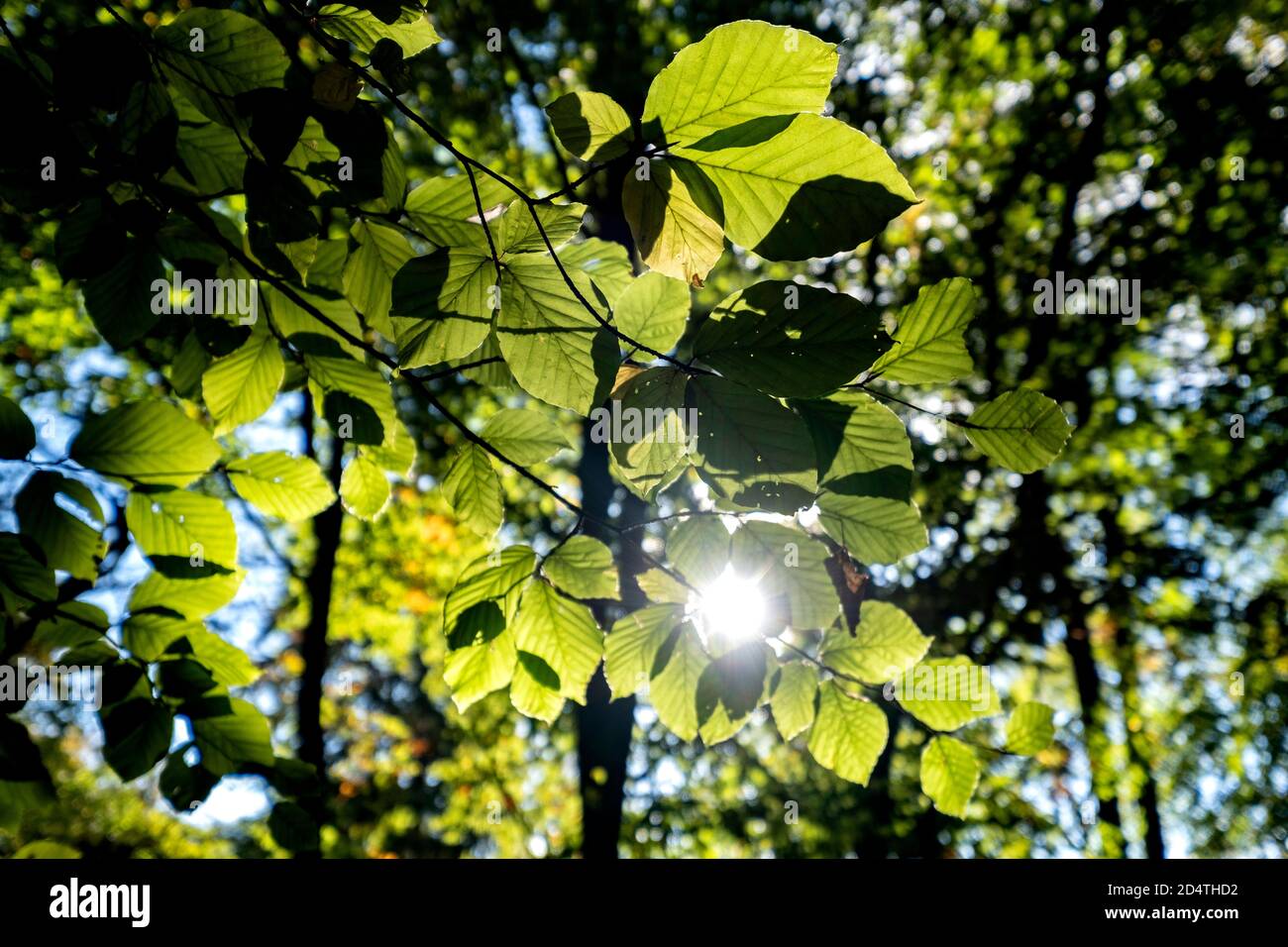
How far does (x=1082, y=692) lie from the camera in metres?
9.19

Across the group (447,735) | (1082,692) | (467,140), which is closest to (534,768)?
(447,735)

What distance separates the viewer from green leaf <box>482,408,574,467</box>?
107 centimetres

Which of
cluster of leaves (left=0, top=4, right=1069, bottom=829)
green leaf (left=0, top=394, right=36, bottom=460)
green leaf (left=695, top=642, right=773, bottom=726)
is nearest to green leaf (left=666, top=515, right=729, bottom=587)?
cluster of leaves (left=0, top=4, right=1069, bottom=829)

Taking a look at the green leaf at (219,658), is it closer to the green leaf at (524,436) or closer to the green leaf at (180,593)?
the green leaf at (180,593)

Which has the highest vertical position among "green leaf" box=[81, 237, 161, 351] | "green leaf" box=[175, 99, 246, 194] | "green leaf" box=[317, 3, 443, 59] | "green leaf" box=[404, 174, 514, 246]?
"green leaf" box=[317, 3, 443, 59]

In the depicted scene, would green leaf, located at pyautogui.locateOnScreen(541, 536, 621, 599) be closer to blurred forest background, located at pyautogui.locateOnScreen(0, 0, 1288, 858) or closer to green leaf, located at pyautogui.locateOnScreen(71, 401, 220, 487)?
green leaf, located at pyautogui.locateOnScreen(71, 401, 220, 487)

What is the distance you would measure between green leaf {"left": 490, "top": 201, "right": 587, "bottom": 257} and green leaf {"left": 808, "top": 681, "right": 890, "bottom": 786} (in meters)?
0.74

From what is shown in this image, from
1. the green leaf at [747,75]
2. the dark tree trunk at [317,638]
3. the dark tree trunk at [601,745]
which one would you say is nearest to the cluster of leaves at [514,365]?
the green leaf at [747,75]

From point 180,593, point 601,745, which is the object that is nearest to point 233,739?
point 180,593
